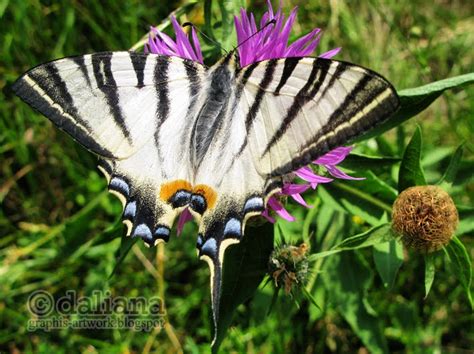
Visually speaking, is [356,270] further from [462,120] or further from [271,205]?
[462,120]

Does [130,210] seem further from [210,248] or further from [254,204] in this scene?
[254,204]

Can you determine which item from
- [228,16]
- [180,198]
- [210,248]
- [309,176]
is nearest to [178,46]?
[228,16]

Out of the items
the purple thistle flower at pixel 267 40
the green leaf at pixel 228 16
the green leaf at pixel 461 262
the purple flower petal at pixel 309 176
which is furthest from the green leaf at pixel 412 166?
the green leaf at pixel 228 16

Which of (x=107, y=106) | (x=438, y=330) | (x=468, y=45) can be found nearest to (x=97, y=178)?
(x=107, y=106)

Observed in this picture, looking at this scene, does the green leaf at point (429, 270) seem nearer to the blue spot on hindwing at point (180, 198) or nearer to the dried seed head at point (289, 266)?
the dried seed head at point (289, 266)

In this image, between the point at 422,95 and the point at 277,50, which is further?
the point at 422,95
